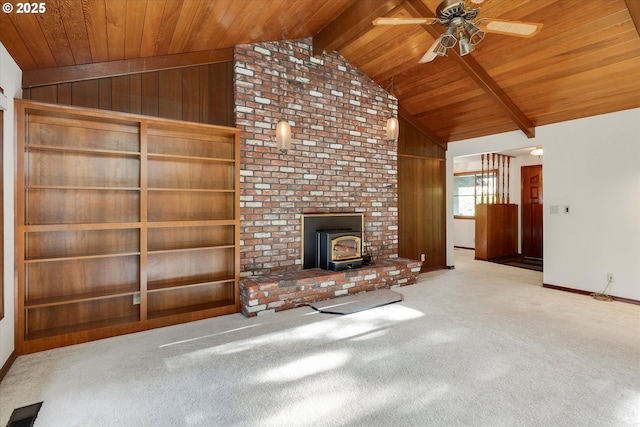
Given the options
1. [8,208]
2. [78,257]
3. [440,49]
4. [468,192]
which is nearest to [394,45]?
[440,49]

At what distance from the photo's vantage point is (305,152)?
4.41 m

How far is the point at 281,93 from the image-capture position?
13.8 feet

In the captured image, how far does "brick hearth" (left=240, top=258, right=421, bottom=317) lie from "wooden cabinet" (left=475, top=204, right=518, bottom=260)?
3.50 metres

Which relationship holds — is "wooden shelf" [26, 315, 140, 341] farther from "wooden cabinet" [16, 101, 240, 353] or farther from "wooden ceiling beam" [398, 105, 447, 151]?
"wooden ceiling beam" [398, 105, 447, 151]

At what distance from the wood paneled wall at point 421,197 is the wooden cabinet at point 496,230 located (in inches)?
69.4

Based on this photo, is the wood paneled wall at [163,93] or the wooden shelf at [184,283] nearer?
the wood paneled wall at [163,93]

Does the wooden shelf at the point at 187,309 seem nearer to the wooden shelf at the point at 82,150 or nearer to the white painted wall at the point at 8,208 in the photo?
the white painted wall at the point at 8,208

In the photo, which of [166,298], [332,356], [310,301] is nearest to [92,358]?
[166,298]

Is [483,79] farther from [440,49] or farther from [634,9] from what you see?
[440,49]

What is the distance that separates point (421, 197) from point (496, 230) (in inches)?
113

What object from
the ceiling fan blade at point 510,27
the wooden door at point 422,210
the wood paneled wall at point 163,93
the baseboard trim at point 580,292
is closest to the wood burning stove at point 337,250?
the wooden door at point 422,210

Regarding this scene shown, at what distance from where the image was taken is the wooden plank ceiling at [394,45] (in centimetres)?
260

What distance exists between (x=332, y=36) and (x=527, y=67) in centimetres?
252

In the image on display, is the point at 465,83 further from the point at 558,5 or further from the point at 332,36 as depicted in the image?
the point at 332,36
